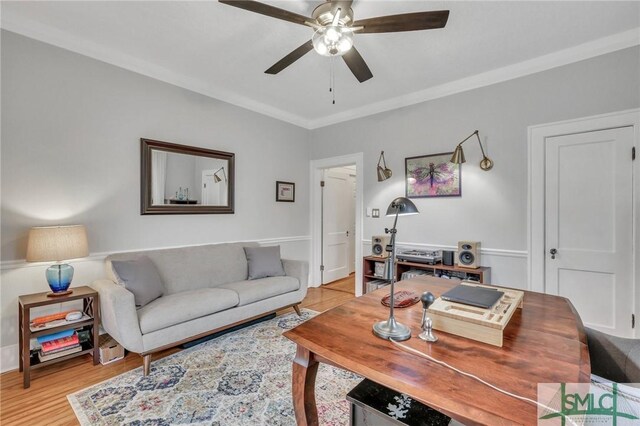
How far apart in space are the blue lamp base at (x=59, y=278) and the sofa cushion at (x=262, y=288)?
1.25 meters

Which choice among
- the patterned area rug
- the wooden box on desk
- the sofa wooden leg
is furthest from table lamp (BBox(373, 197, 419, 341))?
the sofa wooden leg

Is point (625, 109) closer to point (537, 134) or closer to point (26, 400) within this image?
point (537, 134)

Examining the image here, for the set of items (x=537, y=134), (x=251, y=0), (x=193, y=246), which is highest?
(x=251, y=0)

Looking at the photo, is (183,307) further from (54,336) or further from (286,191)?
(286,191)

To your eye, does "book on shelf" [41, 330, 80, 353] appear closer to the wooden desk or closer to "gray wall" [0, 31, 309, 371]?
"gray wall" [0, 31, 309, 371]

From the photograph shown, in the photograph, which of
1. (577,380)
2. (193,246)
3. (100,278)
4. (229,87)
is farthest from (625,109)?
(100,278)

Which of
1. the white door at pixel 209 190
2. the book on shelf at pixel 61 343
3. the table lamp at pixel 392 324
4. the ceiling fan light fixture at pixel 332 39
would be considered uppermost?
the ceiling fan light fixture at pixel 332 39

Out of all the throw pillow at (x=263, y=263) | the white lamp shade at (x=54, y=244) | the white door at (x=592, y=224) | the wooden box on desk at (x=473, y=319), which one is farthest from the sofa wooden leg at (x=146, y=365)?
the white door at (x=592, y=224)

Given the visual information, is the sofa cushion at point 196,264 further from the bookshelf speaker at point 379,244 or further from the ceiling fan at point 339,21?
the ceiling fan at point 339,21

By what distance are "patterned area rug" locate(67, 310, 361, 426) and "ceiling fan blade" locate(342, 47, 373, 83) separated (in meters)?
2.39

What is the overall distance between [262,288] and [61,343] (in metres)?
1.63

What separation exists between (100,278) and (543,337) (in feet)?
10.7

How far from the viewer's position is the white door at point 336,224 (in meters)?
4.93

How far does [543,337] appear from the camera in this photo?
42.8 inches
